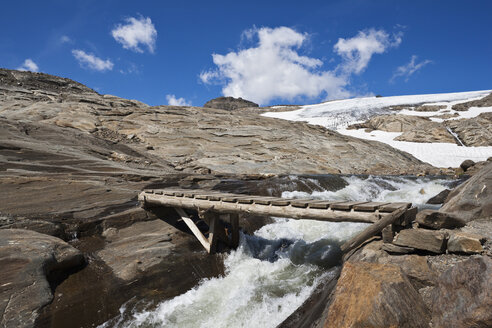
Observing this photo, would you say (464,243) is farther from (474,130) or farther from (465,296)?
(474,130)

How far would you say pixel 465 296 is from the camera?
9.20 ft

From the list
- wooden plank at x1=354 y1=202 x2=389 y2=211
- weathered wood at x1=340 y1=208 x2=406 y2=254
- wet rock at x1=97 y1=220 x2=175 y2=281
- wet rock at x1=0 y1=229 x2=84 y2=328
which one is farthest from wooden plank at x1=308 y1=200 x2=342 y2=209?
wet rock at x1=0 y1=229 x2=84 y2=328

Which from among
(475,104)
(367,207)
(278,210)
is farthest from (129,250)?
(475,104)

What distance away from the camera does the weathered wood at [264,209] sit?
17.4 feet

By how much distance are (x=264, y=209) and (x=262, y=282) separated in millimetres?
1686

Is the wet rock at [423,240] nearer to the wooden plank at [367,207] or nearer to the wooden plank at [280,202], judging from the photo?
the wooden plank at [367,207]

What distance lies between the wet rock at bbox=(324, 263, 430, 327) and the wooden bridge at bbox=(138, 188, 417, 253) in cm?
155

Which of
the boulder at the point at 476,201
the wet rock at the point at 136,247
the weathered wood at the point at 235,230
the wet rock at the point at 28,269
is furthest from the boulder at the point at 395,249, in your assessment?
the wet rock at the point at 28,269

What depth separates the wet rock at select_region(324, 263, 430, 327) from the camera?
9.52ft

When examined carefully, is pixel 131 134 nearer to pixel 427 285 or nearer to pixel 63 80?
pixel 63 80

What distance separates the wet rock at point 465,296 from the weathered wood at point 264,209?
6.42ft

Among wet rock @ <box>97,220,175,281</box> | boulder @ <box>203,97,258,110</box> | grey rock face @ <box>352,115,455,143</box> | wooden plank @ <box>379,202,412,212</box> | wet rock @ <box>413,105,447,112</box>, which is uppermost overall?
boulder @ <box>203,97,258,110</box>

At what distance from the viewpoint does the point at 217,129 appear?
26281 mm

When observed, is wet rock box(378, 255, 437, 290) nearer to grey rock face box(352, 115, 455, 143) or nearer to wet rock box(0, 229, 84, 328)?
wet rock box(0, 229, 84, 328)
